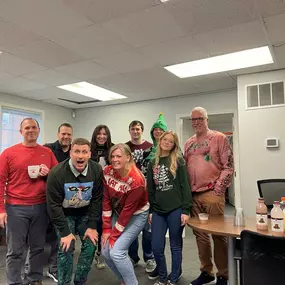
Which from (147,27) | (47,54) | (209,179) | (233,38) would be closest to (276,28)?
(233,38)

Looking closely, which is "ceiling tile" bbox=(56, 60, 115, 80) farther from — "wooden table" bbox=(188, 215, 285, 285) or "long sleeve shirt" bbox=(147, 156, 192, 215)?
"wooden table" bbox=(188, 215, 285, 285)

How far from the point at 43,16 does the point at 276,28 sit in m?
2.15

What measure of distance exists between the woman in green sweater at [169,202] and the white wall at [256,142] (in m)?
2.10

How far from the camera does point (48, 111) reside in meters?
5.92

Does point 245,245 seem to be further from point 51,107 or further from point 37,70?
point 51,107

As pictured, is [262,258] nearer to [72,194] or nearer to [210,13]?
[72,194]

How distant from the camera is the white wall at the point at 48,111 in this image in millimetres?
5214

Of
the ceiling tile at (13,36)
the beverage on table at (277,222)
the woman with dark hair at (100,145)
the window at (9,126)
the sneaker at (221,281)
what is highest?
the ceiling tile at (13,36)

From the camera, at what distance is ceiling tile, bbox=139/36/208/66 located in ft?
9.63

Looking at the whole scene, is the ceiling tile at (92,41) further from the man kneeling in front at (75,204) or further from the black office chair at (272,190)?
the black office chair at (272,190)

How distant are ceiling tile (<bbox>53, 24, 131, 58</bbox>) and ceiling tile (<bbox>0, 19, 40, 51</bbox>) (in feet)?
0.83

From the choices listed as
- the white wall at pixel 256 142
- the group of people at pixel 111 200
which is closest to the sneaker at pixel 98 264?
the group of people at pixel 111 200

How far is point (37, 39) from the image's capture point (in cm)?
283

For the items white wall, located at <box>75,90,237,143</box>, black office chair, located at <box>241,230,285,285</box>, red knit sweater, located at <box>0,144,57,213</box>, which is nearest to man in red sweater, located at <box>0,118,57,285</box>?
red knit sweater, located at <box>0,144,57,213</box>
